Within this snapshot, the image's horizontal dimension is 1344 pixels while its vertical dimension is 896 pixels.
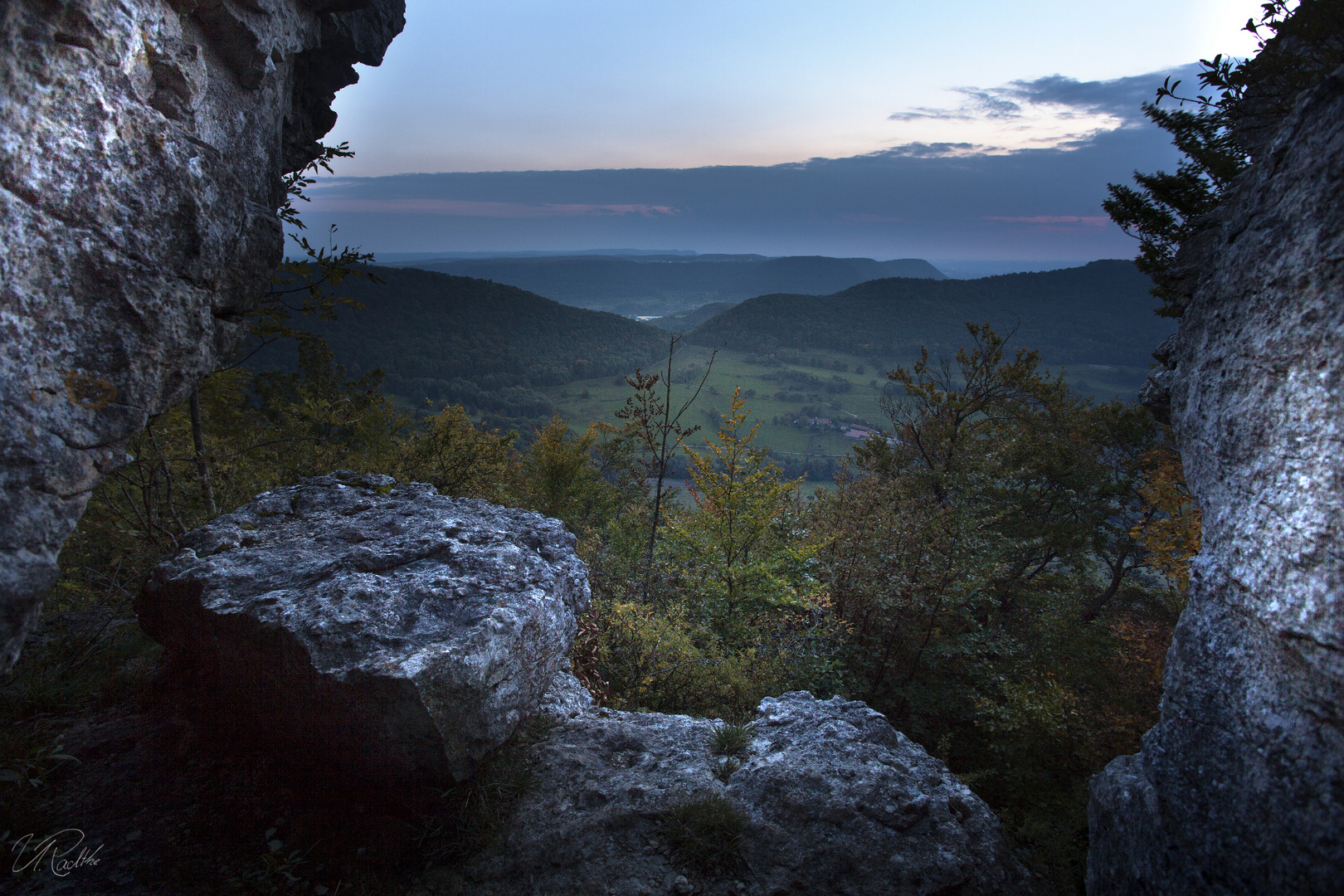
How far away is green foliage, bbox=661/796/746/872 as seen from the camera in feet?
15.8

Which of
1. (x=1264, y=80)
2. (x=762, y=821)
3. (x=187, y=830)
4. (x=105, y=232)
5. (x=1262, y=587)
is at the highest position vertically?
(x=1264, y=80)

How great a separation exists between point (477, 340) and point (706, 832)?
157 meters

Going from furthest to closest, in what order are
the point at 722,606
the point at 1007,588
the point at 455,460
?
the point at 455,460 < the point at 1007,588 < the point at 722,606

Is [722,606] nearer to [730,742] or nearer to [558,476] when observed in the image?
[730,742]

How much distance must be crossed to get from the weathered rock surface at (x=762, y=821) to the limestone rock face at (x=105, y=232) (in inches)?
158

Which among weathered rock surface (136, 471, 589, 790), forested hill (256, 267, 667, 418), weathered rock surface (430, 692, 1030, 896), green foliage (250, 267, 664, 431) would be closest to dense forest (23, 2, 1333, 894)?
weathered rock surface (430, 692, 1030, 896)

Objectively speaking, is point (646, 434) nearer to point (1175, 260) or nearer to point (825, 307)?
point (1175, 260)

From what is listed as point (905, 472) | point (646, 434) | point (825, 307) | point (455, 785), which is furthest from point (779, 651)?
point (825, 307)

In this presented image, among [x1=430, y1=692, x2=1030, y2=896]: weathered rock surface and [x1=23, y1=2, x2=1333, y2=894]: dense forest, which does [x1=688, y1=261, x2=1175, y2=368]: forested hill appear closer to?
[x1=23, y1=2, x2=1333, y2=894]: dense forest

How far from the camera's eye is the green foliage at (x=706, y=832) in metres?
4.82

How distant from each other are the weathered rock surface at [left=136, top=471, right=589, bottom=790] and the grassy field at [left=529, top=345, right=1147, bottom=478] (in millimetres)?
88803

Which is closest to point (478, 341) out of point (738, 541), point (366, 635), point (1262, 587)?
point (738, 541)

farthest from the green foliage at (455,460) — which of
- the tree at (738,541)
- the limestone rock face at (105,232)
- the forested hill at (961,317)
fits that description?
the forested hill at (961,317)

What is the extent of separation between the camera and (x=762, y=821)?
5.22m
